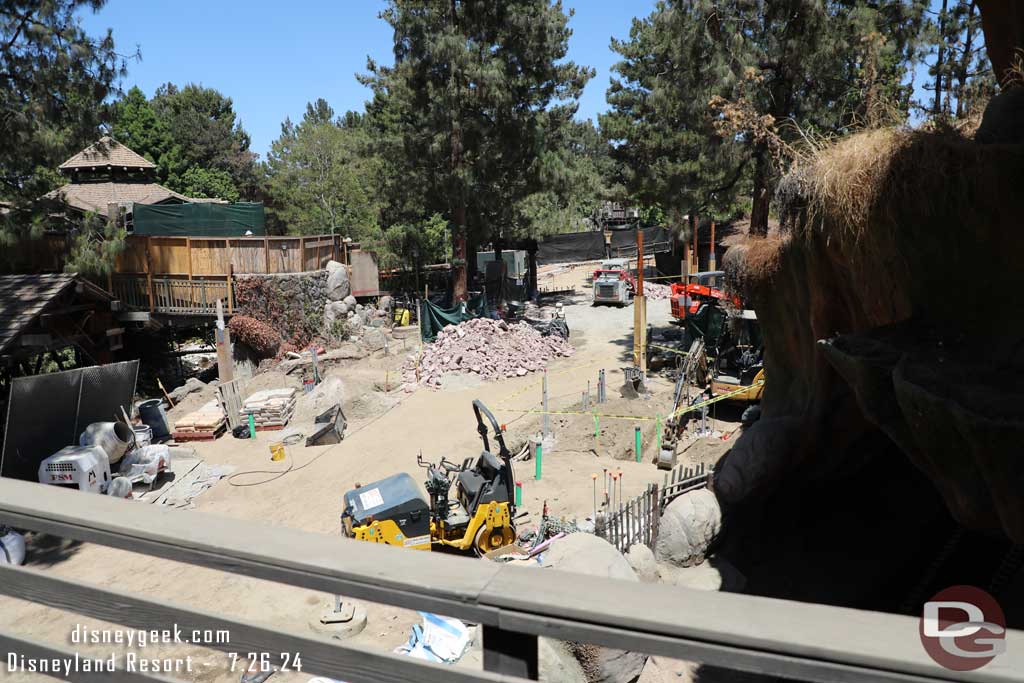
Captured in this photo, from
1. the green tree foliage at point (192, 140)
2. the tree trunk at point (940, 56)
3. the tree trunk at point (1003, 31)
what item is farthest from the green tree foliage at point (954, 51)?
the green tree foliage at point (192, 140)

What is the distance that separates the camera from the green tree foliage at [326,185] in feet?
115

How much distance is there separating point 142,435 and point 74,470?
10.6ft

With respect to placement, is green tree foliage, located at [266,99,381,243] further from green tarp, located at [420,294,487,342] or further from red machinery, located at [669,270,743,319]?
red machinery, located at [669,270,743,319]

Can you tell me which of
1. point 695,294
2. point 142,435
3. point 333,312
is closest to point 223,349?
point 333,312

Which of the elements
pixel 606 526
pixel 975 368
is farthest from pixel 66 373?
pixel 975 368

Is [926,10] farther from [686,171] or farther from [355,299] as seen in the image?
[355,299]

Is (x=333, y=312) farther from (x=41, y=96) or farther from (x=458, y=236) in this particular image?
(x=41, y=96)

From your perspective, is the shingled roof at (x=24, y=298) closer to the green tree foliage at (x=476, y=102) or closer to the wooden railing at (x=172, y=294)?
the wooden railing at (x=172, y=294)

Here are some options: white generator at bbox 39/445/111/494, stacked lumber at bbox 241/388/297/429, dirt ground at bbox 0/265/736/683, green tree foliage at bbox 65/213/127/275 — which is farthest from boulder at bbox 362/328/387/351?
white generator at bbox 39/445/111/494

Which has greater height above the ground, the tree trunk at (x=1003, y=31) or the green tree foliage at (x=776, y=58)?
the green tree foliage at (x=776, y=58)

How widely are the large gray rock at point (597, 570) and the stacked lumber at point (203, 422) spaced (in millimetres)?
11660

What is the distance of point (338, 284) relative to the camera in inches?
995

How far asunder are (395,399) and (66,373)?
8.24m

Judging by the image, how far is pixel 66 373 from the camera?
1407 cm
